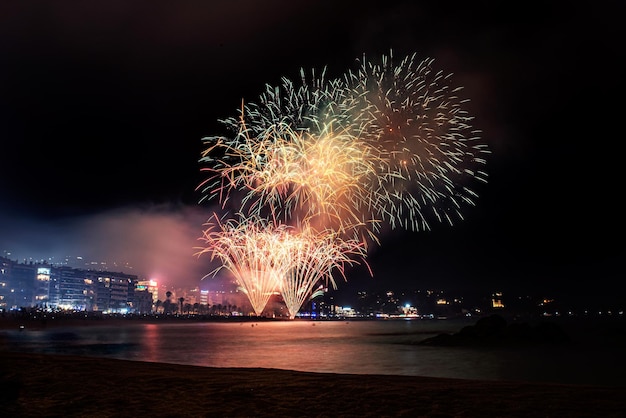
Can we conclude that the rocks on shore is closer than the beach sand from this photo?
No

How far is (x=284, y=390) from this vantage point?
1454 centimetres

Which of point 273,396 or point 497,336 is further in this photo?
point 497,336

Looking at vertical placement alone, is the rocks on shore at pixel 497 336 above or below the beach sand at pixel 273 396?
below

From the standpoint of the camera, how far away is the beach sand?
1182 centimetres

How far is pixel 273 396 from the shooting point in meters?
13.6

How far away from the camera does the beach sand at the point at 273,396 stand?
1182 cm

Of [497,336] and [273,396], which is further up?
[273,396]

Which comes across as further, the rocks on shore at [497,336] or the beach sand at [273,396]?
the rocks on shore at [497,336]

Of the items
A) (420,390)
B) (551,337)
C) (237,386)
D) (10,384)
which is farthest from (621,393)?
(551,337)

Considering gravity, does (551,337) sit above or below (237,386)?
below

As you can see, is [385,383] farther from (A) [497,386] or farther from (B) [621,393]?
(B) [621,393]

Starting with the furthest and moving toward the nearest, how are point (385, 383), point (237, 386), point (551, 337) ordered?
point (551, 337), point (385, 383), point (237, 386)

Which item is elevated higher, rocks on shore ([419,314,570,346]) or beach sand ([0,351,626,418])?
beach sand ([0,351,626,418])

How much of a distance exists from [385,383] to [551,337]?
174ft
